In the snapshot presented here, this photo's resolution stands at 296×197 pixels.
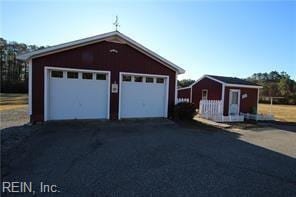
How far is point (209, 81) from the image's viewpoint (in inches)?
691

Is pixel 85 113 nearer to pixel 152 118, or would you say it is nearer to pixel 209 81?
pixel 152 118

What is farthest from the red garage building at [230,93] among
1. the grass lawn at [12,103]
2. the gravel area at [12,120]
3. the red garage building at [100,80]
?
the grass lawn at [12,103]

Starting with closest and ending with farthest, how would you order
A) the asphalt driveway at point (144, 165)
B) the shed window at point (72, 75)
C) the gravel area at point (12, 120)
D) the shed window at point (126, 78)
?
the asphalt driveway at point (144, 165) → the gravel area at point (12, 120) → the shed window at point (72, 75) → the shed window at point (126, 78)

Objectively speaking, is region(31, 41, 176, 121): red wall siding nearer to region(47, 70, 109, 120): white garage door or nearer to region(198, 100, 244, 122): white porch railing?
region(47, 70, 109, 120): white garage door

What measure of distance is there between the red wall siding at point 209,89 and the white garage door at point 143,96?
4984mm

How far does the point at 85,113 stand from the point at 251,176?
806 cm

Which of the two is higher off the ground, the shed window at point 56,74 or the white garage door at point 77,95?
the shed window at point 56,74

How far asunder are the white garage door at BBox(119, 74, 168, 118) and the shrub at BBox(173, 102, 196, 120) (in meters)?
0.63

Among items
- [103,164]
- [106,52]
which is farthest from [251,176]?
[106,52]

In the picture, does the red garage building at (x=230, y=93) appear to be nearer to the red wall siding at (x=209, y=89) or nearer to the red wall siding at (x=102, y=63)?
the red wall siding at (x=209, y=89)

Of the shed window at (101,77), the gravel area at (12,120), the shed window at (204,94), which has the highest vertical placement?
the shed window at (101,77)

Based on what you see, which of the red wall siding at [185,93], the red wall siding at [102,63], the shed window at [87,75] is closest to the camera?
the red wall siding at [102,63]

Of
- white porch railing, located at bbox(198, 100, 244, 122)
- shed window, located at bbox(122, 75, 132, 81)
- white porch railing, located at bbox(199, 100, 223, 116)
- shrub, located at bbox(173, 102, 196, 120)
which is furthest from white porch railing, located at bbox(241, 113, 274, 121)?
shed window, located at bbox(122, 75, 132, 81)

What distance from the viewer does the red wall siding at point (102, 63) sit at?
958 centimetres
